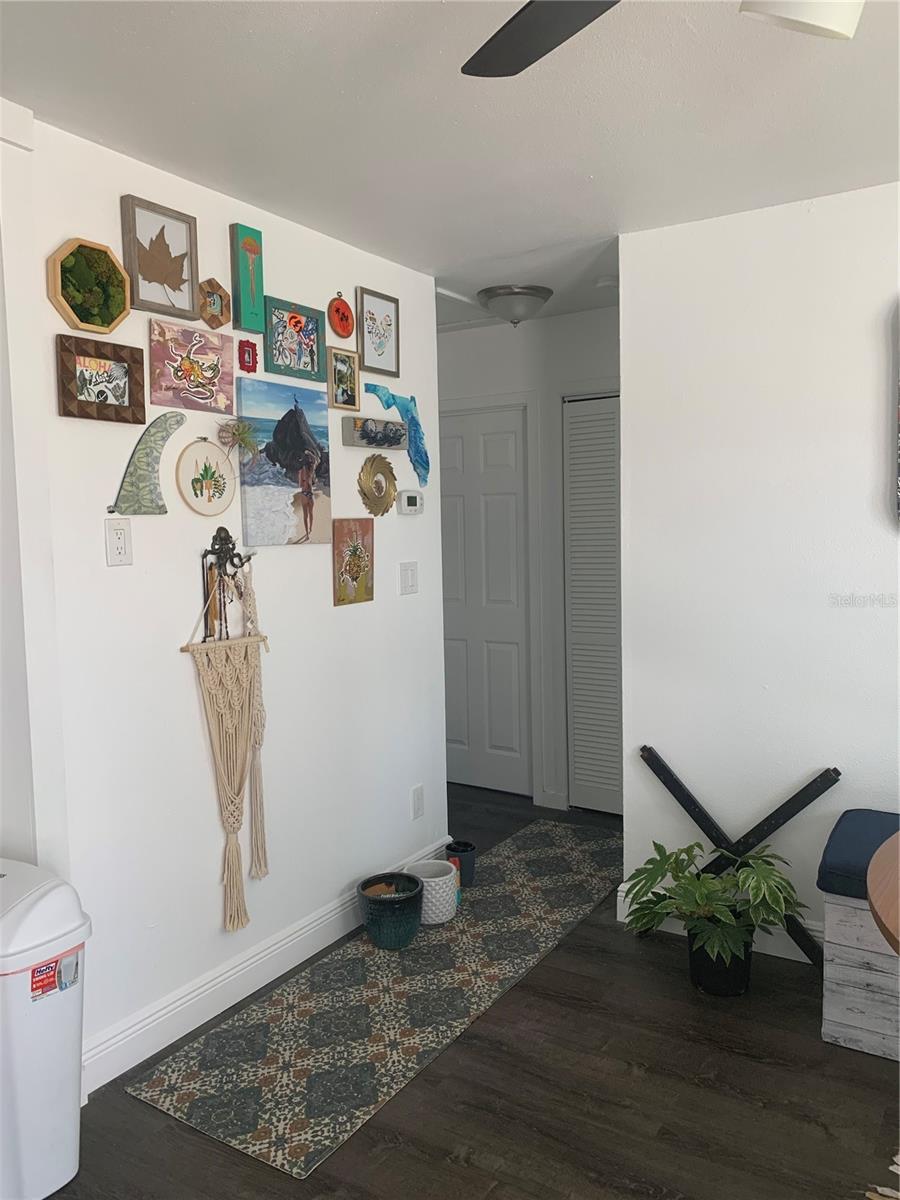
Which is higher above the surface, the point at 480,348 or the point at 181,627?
the point at 480,348

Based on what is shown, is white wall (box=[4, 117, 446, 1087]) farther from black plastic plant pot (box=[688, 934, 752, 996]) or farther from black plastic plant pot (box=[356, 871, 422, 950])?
black plastic plant pot (box=[688, 934, 752, 996])

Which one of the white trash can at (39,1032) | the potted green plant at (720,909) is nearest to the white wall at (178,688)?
the white trash can at (39,1032)

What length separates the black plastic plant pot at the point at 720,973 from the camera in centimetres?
259

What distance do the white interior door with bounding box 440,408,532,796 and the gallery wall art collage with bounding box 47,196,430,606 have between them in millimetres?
1162

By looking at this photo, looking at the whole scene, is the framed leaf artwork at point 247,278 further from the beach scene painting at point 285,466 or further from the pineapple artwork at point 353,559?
the pineapple artwork at point 353,559

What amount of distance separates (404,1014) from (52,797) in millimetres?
1152

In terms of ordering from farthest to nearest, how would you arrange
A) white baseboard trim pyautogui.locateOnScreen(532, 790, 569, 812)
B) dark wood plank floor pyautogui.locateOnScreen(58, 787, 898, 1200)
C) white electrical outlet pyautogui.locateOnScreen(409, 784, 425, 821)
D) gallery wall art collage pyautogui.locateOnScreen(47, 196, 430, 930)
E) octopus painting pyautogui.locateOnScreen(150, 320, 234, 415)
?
1. white baseboard trim pyautogui.locateOnScreen(532, 790, 569, 812)
2. white electrical outlet pyautogui.locateOnScreen(409, 784, 425, 821)
3. octopus painting pyautogui.locateOnScreen(150, 320, 234, 415)
4. gallery wall art collage pyautogui.locateOnScreen(47, 196, 430, 930)
5. dark wood plank floor pyautogui.locateOnScreen(58, 787, 898, 1200)

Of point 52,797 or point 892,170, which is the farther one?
point 892,170

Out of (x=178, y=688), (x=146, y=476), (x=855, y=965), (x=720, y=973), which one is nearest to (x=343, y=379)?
(x=146, y=476)

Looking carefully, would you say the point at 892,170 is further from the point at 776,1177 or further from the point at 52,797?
the point at 52,797

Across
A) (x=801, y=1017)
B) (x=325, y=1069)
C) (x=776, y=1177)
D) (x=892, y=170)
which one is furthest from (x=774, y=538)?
(x=325, y=1069)

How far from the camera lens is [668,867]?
272cm

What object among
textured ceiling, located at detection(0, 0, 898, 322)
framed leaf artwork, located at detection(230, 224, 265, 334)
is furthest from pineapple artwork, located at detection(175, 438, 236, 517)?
textured ceiling, located at detection(0, 0, 898, 322)

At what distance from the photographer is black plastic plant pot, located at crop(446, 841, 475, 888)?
338cm
